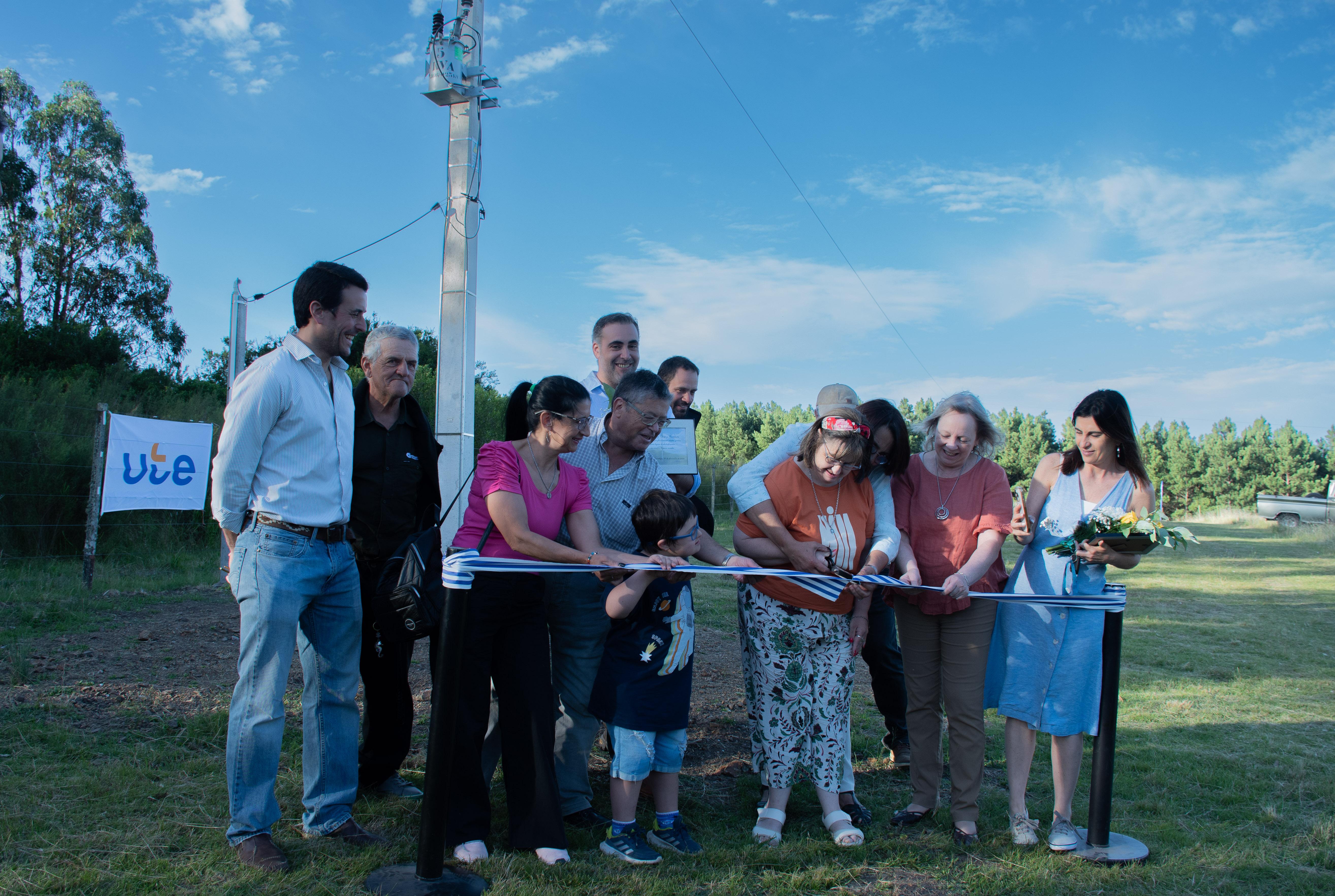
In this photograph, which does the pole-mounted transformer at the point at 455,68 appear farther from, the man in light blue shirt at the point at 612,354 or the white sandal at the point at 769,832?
the white sandal at the point at 769,832

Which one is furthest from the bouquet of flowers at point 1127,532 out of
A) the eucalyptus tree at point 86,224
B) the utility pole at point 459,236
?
the eucalyptus tree at point 86,224

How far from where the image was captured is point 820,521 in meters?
3.51

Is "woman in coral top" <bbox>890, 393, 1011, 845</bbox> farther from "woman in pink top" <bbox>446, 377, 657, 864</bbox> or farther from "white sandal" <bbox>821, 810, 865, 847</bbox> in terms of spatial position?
"woman in pink top" <bbox>446, 377, 657, 864</bbox>

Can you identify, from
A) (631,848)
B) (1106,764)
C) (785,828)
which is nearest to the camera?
(631,848)

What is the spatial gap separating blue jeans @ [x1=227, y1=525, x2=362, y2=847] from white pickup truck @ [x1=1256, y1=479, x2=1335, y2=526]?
1443 inches

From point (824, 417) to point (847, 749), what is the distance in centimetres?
144

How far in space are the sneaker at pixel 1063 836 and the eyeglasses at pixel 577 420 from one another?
2.52 m

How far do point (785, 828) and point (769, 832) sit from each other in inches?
9.0

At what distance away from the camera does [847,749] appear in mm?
3502

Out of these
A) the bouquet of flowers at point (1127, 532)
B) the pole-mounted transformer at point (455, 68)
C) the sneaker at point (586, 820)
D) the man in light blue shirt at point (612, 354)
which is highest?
the pole-mounted transformer at point (455, 68)

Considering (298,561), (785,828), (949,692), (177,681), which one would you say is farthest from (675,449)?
(177,681)

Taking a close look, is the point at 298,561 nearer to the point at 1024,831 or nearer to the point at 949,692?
the point at 949,692

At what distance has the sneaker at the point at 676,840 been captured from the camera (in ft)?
10.3

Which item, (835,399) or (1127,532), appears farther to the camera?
(835,399)
